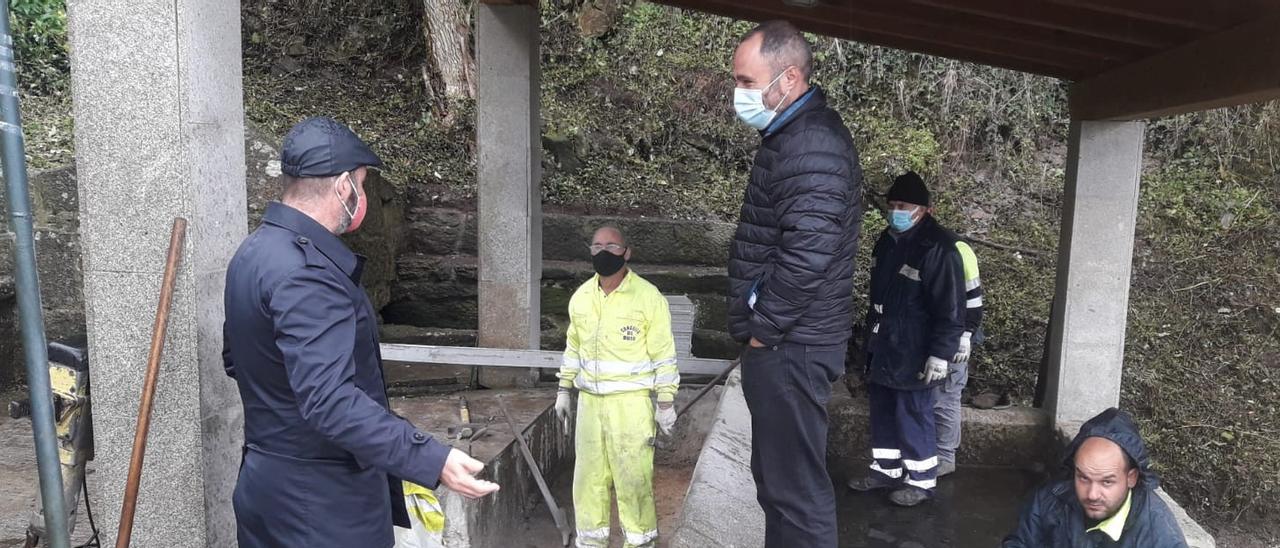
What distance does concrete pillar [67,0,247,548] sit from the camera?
2754 millimetres

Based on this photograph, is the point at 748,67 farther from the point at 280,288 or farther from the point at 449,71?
the point at 449,71

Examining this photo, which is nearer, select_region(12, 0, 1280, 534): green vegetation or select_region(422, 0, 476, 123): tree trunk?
select_region(12, 0, 1280, 534): green vegetation

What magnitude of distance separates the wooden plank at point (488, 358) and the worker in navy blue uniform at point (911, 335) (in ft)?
4.35

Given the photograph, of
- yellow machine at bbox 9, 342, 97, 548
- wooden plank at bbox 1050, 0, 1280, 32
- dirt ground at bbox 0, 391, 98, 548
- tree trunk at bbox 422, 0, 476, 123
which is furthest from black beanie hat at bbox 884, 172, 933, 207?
tree trunk at bbox 422, 0, 476, 123

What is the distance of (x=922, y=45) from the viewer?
5.09 metres

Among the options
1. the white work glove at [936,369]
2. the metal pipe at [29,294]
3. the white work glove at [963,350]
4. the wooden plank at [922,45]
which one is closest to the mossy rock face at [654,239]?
the wooden plank at [922,45]

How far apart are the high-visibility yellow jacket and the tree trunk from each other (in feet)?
26.3

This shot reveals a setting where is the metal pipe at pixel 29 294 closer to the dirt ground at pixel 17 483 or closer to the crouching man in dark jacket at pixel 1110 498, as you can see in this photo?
the dirt ground at pixel 17 483

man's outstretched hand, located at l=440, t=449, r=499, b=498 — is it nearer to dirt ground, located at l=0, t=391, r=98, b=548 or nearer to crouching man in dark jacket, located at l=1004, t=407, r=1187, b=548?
crouching man in dark jacket, located at l=1004, t=407, r=1187, b=548

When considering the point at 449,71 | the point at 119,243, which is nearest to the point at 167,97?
the point at 119,243

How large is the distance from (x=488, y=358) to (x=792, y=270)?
11.2 ft

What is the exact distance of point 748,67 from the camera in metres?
3.03

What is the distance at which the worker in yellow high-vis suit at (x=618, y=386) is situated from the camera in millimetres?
4016

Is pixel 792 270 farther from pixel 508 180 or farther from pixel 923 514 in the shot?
pixel 508 180
